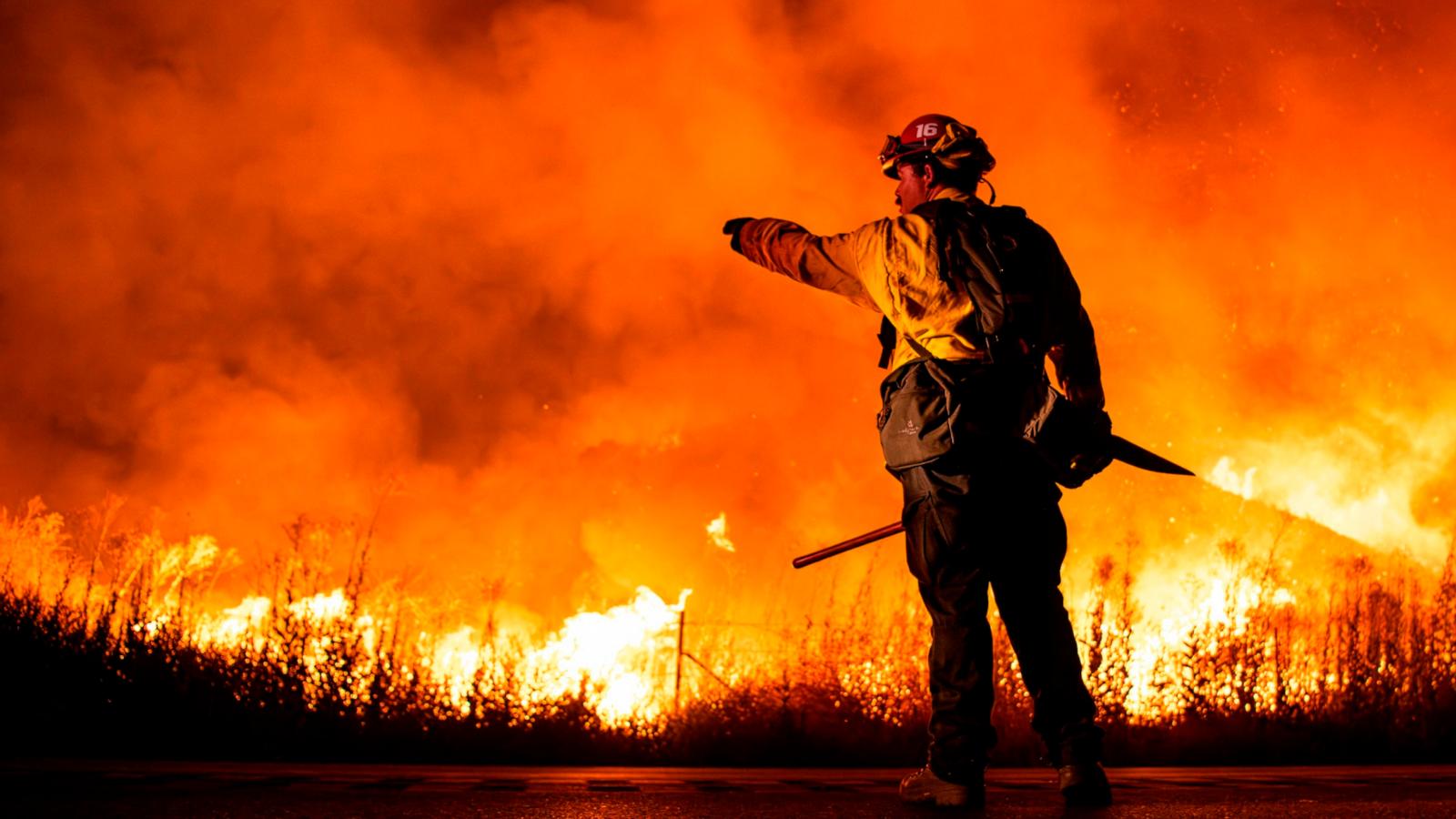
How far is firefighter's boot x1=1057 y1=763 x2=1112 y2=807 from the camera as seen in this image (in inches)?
143

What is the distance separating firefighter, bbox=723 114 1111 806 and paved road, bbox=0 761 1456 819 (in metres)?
0.28

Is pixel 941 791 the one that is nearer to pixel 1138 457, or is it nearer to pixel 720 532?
pixel 1138 457

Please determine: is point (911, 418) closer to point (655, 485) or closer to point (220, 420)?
point (220, 420)

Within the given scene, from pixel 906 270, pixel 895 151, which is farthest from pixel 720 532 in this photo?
pixel 906 270

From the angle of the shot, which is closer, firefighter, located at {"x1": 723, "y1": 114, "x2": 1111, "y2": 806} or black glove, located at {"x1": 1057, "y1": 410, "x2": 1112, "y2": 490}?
firefighter, located at {"x1": 723, "y1": 114, "x2": 1111, "y2": 806}

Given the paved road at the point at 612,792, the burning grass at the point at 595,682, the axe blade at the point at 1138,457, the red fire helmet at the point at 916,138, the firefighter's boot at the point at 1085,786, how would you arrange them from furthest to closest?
the burning grass at the point at 595,682 → the axe blade at the point at 1138,457 → the red fire helmet at the point at 916,138 → the firefighter's boot at the point at 1085,786 → the paved road at the point at 612,792

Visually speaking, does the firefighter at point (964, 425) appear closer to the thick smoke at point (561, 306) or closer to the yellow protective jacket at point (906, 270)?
the yellow protective jacket at point (906, 270)

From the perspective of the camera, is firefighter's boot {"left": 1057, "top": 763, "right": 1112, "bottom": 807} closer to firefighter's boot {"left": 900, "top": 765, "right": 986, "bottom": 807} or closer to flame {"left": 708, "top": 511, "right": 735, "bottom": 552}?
firefighter's boot {"left": 900, "top": 765, "right": 986, "bottom": 807}

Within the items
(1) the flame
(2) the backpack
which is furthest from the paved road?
(1) the flame

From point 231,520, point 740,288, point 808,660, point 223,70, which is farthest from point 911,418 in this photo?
point 740,288

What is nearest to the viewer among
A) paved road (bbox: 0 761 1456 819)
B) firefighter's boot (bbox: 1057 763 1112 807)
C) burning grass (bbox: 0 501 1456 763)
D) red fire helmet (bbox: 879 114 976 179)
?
paved road (bbox: 0 761 1456 819)

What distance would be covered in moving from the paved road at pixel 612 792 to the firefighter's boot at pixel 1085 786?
83mm

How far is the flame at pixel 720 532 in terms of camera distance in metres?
16.8

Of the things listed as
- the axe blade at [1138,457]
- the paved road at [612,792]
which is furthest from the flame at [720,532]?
the axe blade at [1138,457]
